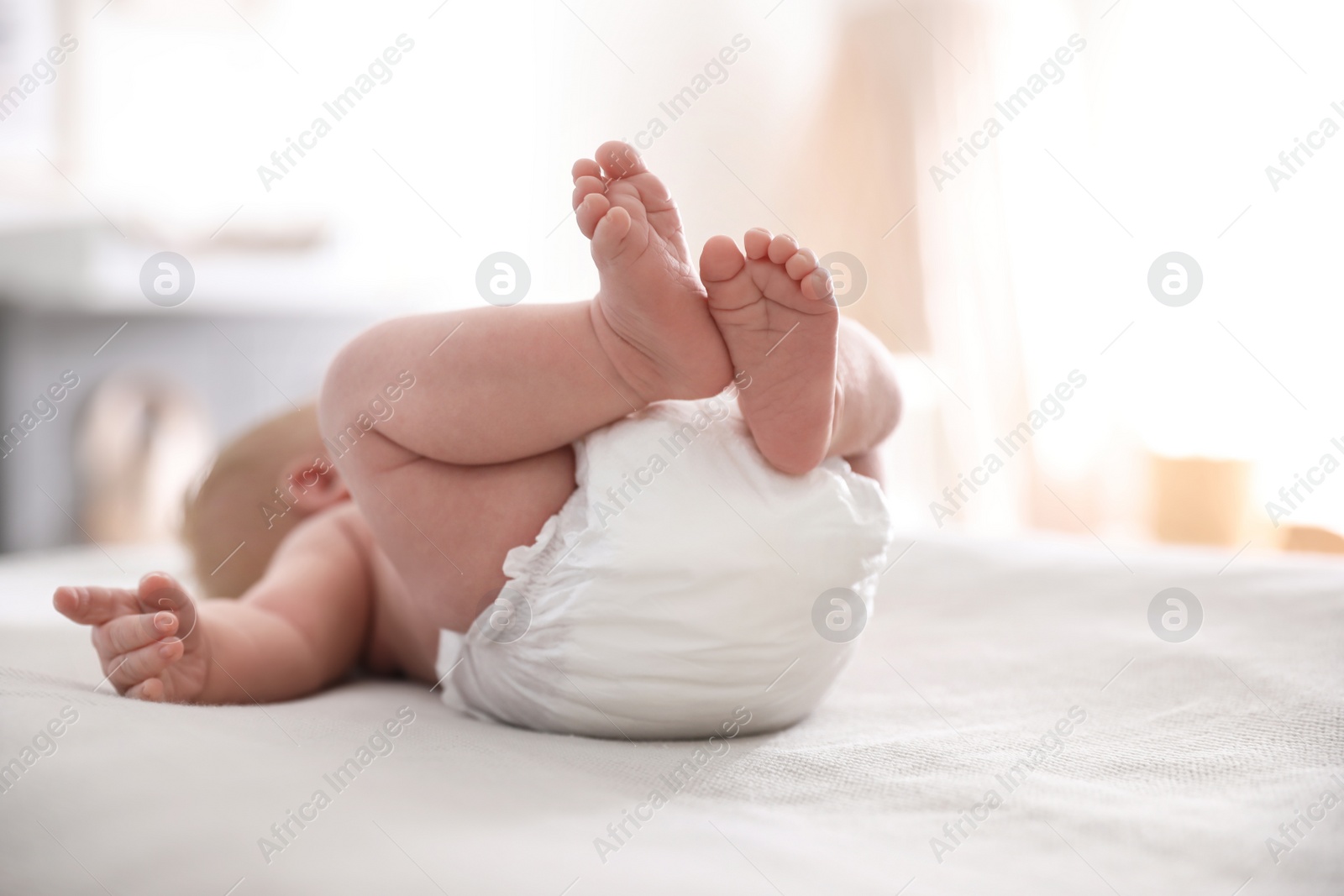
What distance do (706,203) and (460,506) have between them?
2158 mm

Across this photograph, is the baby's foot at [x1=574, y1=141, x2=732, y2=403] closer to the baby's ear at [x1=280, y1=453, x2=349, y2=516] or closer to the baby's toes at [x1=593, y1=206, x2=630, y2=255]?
the baby's toes at [x1=593, y1=206, x2=630, y2=255]

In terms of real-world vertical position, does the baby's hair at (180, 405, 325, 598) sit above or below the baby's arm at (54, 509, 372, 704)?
below

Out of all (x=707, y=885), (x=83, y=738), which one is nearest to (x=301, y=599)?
(x=83, y=738)

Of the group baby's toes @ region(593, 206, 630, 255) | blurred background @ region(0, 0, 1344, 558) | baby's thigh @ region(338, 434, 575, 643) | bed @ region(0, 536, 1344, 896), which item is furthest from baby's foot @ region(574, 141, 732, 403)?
blurred background @ region(0, 0, 1344, 558)

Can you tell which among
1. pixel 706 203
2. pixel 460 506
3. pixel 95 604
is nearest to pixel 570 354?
pixel 460 506

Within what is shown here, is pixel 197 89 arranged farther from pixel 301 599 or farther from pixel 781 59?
pixel 301 599

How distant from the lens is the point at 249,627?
34.6 inches

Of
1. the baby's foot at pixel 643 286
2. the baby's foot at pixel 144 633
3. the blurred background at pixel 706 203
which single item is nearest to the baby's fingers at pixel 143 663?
the baby's foot at pixel 144 633

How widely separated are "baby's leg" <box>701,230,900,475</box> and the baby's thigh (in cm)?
16

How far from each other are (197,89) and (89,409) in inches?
39.1

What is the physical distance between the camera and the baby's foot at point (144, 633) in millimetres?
760

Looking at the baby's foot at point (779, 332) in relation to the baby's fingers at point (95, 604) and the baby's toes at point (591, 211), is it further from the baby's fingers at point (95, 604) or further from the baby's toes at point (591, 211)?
the baby's fingers at point (95, 604)

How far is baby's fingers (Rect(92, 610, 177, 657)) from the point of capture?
752mm

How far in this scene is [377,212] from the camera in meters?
3.29
